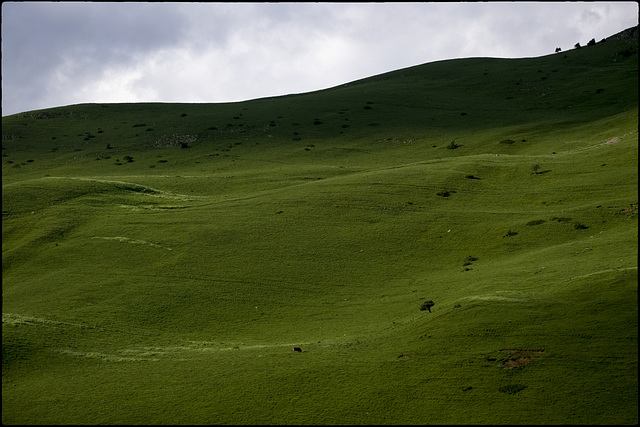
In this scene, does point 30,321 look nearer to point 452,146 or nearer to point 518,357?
point 518,357

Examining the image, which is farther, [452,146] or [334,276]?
[452,146]

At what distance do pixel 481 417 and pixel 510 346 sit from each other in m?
3.21

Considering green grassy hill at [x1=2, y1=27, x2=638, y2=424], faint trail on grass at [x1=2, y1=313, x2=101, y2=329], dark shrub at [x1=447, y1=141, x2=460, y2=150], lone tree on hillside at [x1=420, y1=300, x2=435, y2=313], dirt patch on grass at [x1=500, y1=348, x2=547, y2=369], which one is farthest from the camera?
dark shrub at [x1=447, y1=141, x2=460, y2=150]

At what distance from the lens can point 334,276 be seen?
32.2 metres

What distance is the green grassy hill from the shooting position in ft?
65.6

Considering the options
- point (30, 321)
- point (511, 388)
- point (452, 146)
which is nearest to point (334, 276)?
point (30, 321)

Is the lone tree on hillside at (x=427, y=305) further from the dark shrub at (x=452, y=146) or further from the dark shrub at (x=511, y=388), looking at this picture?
the dark shrub at (x=452, y=146)

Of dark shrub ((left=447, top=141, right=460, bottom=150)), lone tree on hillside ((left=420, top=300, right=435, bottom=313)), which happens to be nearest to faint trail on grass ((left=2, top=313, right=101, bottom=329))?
lone tree on hillside ((left=420, top=300, right=435, bottom=313))

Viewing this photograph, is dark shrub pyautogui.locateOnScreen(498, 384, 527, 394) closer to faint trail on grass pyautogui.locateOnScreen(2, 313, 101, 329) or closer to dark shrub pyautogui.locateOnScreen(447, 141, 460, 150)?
faint trail on grass pyautogui.locateOnScreen(2, 313, 101, 329)

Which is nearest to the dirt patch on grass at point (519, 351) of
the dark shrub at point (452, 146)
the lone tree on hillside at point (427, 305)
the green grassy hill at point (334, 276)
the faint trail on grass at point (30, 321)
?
the green grassy hill at point (334, 276)

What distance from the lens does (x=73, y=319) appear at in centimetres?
2750

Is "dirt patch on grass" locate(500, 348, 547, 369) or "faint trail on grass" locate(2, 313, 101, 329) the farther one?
"faint trail on grass" locate(2, 313, 101, 329)

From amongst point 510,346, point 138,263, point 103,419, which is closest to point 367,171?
point 138,263

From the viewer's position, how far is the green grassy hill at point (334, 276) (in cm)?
2000
